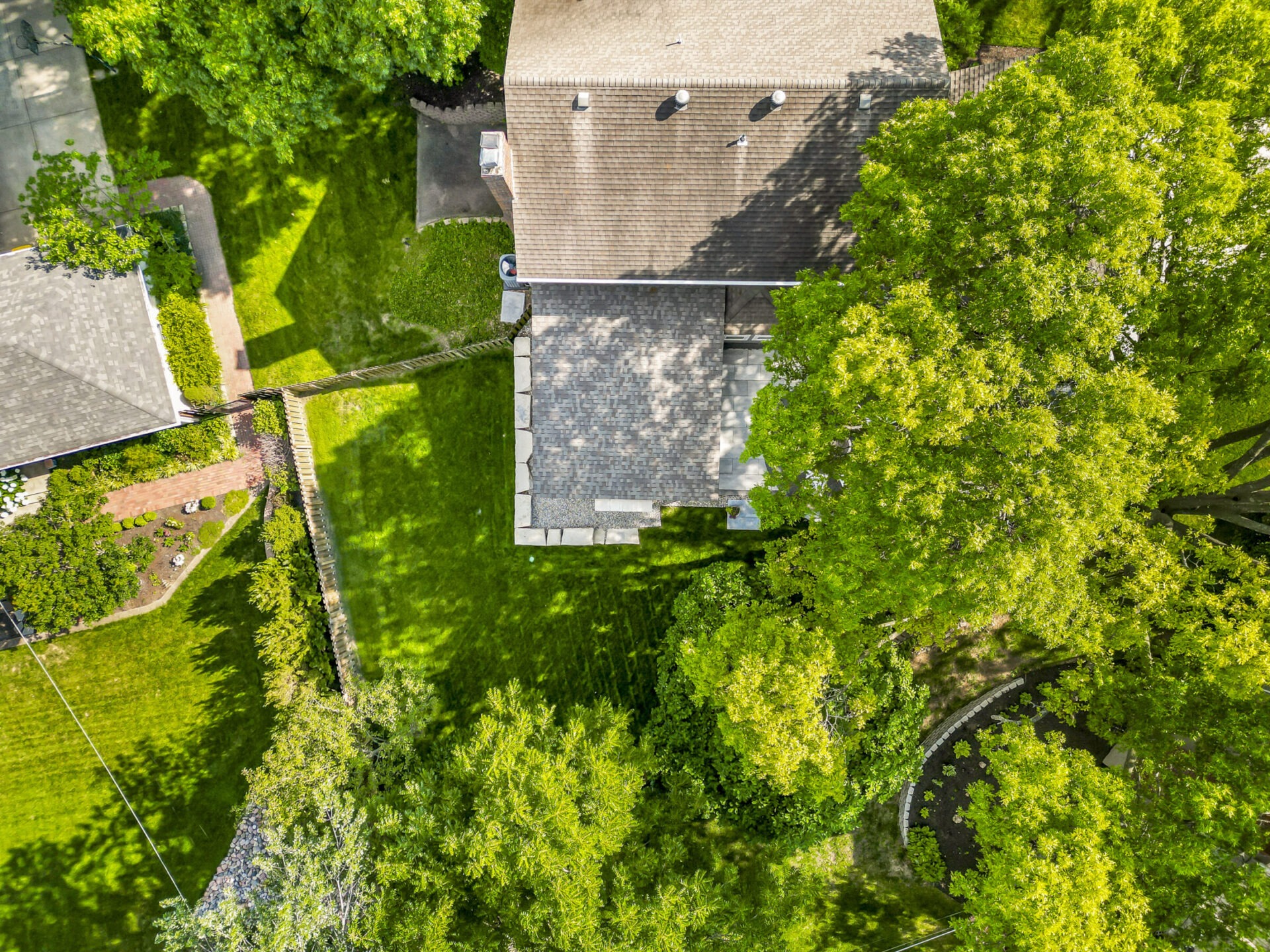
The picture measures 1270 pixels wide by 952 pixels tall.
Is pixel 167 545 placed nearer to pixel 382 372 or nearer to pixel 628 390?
pixel 382 372

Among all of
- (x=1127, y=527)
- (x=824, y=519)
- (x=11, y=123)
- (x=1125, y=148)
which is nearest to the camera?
(x=1125, y=148)

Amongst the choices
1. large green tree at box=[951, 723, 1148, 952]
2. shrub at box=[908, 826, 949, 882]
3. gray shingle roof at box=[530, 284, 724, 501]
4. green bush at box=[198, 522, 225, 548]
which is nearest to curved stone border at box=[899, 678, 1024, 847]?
shrub at box=[908, 826, 949, 882]

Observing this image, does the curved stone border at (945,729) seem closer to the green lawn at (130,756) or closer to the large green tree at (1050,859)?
the large green tree at (1050,859)

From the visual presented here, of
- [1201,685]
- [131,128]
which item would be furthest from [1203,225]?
[131,128]

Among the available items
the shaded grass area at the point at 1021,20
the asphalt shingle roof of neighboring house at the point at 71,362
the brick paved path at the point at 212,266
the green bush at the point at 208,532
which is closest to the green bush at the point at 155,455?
the asphalt shingle roof of neighboring house at the point at 71,362

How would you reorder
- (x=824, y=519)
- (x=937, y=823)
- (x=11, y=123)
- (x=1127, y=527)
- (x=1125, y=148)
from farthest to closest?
1. (x=11, y=123)
2. (x=937, y=823)
3. (x=824, y=519)
4. (x=1127, y=527)
5. (x=1125, y=148)

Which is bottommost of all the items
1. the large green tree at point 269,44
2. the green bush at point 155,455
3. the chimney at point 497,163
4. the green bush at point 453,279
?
the green bush at point 155,455

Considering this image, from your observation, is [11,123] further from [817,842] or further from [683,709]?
[817,842]
